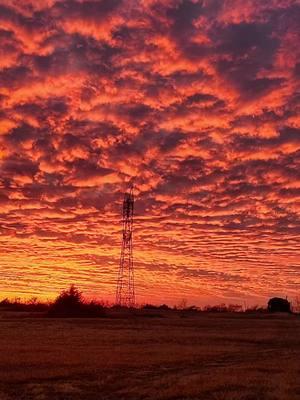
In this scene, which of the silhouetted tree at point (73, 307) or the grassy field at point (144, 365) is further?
the silhouetted tree at point (73, 307)

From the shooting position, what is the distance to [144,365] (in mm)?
14695

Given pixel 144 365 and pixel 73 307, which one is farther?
pixel 73 307

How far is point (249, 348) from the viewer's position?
19.7 meters

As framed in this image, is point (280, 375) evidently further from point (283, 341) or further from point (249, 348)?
point (283, 341)

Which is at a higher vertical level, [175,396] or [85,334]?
[85,334]

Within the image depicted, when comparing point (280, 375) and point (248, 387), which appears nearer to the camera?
point (248, 387)

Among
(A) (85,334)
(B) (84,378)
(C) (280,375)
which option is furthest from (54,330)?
(C) (280,375)

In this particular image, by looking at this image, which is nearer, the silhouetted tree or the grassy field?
the grassy field

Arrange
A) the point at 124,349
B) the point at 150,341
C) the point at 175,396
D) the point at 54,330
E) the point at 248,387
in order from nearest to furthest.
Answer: the point at 175,396 → the point at 248,387 → the point at 124,349 → the point at 150,341 → the point at 54,330

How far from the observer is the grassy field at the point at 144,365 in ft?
36.1

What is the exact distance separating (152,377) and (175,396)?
89.8 inches

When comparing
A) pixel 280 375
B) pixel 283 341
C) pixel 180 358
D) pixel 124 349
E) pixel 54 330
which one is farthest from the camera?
pixel 54 330

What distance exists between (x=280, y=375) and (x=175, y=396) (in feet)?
11.1

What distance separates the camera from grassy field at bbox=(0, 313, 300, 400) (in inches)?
433
